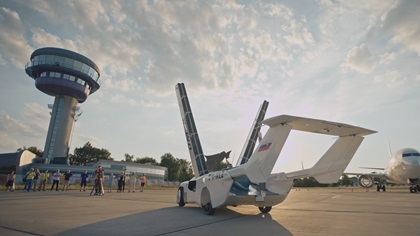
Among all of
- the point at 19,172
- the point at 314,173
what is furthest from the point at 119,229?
the point at 19,172

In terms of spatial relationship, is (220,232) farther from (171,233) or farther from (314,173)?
(314,173)

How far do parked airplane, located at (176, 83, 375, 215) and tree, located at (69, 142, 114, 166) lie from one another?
343 feet

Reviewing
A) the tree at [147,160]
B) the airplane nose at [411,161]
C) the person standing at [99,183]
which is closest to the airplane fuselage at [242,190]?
the person standing at [99,183]

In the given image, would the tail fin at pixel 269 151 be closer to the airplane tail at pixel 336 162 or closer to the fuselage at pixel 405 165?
the airplane tail at pixel 336 162

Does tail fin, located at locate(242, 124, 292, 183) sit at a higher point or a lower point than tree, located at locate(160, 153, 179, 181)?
lower

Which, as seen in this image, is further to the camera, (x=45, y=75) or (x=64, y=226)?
(x=45, y=75)

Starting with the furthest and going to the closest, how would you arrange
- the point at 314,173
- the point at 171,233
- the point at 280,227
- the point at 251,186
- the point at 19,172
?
1. the point at 19,172
2. the point at 251,186
3. the point at 314,173
4. the point at 280,227
5. the point at 171,233

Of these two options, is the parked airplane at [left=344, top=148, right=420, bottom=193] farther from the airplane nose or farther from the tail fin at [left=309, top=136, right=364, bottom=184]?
the tail fin at [left=309, top=136, right=364, bottom=184]

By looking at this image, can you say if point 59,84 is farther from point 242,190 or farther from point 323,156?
point 323,156

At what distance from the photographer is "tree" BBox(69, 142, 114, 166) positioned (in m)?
99.8

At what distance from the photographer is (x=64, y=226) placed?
5410mm

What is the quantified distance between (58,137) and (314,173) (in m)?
68.2

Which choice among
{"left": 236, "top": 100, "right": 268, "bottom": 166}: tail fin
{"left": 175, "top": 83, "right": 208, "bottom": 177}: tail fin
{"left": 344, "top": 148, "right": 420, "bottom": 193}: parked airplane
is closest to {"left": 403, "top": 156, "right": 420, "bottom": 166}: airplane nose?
{"left": 344, "top": 148, "right": 420, "bottom": 193}: parked airplane

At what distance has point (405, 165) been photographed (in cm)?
2342
